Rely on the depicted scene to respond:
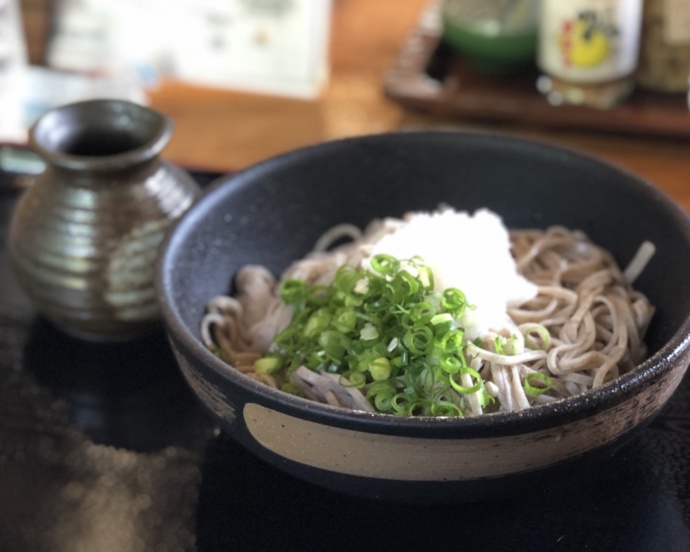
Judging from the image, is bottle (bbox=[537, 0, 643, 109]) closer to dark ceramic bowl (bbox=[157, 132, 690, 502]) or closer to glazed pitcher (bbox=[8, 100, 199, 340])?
dark ceramic bowl (bbox=[157, 132, 690, 502])

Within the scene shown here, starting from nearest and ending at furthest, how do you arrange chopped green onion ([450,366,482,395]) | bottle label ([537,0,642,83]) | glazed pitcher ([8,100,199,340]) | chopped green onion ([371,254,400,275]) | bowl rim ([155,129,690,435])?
1. bowl rim ([155,129,690,435])
2. chopped green onion ([450,366,482,395])
3. chopped green onion ([371,254,400,275])
4. glazed pitcher ([8,100,199,340])
5. bottle label ([537,0,642,83])

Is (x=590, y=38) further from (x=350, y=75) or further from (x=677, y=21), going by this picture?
(x=350, y=75)

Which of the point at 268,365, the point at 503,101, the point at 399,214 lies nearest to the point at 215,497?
the point at 268,365

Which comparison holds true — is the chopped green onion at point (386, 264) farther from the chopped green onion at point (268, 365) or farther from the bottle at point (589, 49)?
the bottle at point (589, 49)

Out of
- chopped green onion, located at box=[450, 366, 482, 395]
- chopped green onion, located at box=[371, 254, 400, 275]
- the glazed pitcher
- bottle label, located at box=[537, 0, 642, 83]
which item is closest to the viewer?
chopped green onion, located at box=[450, 366, 482, 395]

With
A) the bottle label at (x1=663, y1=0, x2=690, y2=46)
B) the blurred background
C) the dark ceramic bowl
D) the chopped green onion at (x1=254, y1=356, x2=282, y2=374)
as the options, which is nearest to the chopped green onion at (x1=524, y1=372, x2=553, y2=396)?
the dark ceramic bowl

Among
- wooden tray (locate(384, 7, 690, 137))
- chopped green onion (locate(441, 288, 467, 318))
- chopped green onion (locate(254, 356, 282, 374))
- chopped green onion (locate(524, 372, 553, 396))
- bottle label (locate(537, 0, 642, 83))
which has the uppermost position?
bottle label (locate(537, 0, 642, 83))

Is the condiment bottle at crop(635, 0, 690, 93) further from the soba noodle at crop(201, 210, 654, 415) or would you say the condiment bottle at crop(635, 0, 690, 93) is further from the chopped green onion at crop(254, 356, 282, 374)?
the chopped green onion at crop(254, 356, 282, 374)

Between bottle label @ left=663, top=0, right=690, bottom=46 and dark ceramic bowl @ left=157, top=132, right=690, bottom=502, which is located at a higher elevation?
bottle label @ left=663, top=0, right=690, bottom=46

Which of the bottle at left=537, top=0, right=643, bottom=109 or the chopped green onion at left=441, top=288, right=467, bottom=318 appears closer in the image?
the chopped green onion at left=441, top=288, right=467, bottom=318
